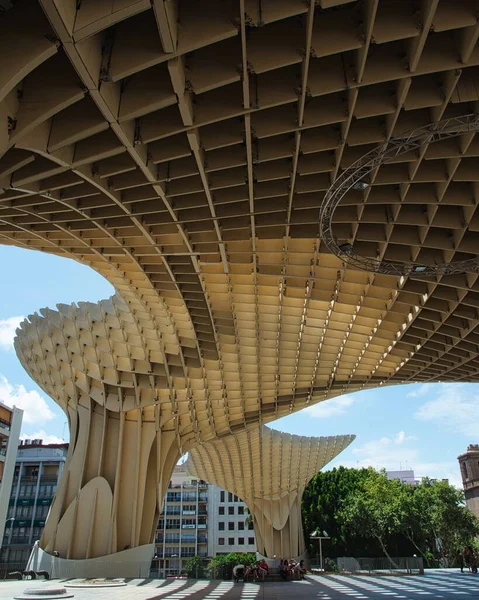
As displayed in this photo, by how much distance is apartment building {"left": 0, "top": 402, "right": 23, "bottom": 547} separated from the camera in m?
57.8

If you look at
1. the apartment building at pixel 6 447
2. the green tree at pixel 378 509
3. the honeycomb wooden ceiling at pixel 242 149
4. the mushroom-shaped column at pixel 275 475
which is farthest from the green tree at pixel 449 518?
the apartment building at pixel 6 447

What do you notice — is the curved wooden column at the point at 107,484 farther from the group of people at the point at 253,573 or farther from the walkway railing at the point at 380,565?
the walkway railing at the point at 380,565

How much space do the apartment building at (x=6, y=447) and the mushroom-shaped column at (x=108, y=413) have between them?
18.1 meters

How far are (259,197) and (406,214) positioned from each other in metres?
6.16

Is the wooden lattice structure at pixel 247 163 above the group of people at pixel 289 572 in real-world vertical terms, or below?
above

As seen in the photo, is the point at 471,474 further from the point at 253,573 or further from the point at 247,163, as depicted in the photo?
the point at 247,163

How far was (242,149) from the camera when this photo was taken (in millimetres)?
14992

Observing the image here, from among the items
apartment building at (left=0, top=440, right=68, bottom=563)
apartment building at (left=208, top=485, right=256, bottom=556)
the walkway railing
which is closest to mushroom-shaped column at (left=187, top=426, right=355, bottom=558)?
the walkway railing

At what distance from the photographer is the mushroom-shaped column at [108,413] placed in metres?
37.0

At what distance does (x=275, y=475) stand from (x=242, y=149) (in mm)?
66244

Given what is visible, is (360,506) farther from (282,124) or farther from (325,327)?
(282,124)

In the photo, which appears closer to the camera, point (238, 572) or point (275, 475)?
point (238, 572)

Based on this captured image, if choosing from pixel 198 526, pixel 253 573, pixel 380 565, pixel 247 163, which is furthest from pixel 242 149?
pixel 198 526

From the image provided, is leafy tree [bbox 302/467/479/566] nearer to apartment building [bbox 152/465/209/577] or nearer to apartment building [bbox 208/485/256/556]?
apartment building [bbox 208/485/256/556]
